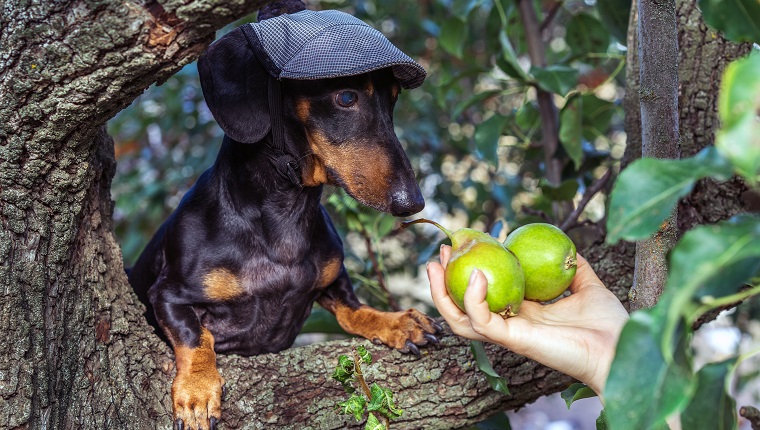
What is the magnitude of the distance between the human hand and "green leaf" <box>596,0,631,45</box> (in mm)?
1070

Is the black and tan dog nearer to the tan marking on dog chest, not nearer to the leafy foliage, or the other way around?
the tan marking on dog chest

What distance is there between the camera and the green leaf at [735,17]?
3.57 ft

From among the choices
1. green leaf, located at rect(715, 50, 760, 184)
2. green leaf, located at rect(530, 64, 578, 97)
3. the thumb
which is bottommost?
green leaf, located at rect(530, 64, 578, 97)

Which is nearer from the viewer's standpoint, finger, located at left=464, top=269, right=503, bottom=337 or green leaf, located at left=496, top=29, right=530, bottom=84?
finger, located at left=464, top=269, right=503, bottom=337

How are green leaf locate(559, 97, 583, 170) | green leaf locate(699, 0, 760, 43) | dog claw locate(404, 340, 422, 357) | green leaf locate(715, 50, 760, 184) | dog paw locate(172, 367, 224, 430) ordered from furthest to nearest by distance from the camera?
green leaf locate(559, 97, 583, 170) → dog claw locate(404, 340, 422, 357) → dog paw locate(172, 367, 224, 430) → green leaf locate(699, 0, 760, 43) → green leaf locate(715, 50, 760, 184)

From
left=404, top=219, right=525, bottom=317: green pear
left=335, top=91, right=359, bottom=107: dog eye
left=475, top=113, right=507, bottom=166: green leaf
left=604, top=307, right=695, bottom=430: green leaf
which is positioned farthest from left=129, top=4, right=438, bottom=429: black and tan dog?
left=604, top=307, right=695, bottom=430: green leaf

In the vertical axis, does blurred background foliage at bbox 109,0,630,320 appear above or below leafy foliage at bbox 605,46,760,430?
below

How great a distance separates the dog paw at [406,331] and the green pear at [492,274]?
0.56m

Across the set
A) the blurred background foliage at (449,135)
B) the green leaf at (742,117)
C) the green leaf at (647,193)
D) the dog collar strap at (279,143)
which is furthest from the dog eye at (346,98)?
the green leaf at (742,117)

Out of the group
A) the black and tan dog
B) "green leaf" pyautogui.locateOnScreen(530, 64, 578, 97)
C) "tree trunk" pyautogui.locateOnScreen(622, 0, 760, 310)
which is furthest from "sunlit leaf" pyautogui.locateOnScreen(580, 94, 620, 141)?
the black and tan dog

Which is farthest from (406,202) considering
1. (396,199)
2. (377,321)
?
(377,321)

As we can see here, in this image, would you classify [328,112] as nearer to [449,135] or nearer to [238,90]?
[238,90]

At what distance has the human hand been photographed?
4.22ft

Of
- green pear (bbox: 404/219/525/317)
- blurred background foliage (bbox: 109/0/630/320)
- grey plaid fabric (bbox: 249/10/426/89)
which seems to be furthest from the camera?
blurred background foliage (bbox: 109/0/630/320)
